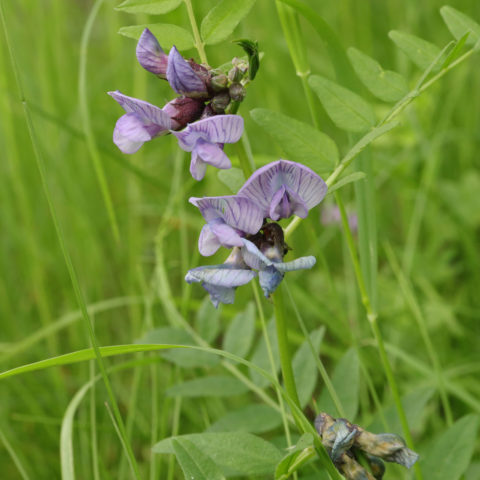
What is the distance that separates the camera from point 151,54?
0.79m

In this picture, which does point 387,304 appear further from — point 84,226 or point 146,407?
point 84,226

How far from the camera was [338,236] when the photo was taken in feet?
7.95

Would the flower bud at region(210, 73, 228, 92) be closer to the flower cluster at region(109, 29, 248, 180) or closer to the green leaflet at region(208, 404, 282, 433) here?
the flower cluster at region(109, 29, 248, 180)

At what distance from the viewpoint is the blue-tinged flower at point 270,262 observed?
2.41ft

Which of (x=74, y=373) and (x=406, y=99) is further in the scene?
(x=74, y=373)

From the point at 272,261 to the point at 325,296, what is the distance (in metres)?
1.50

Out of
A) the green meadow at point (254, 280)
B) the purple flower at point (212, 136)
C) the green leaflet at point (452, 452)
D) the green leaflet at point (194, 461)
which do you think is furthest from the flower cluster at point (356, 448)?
the purple flower at point (212, 136)

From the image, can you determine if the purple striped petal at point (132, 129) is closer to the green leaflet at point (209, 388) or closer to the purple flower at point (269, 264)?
the purple flower at point (269, 264)

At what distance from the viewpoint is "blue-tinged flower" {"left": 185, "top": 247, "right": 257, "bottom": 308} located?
2.49 feet

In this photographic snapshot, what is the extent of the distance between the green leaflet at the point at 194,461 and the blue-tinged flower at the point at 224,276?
18cm

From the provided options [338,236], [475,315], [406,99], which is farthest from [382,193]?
[406,99]

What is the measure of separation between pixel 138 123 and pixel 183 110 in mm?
59

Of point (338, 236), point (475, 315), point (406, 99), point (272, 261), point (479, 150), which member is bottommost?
point (475, 315)

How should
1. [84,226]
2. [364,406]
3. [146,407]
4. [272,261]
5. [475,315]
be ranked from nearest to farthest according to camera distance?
1. [272,261]
2. [364,406]
3. [146,407]
4. [475,315]
5. [84,226]
